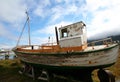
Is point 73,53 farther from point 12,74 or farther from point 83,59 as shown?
point 12,74

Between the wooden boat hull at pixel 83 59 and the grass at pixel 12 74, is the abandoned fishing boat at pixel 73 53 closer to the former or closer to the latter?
the wooden boat hull at pixel 83 59

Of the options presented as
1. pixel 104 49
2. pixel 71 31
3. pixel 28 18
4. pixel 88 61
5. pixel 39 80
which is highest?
pixel 28 18

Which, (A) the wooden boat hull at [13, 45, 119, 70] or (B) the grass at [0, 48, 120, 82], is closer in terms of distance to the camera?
(A) the wooden boat hull at [13, 45, 119, 70]

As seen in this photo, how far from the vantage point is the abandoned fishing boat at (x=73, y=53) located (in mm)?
14148

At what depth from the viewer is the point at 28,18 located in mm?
25000

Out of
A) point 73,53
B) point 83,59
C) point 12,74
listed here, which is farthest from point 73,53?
point 12,74

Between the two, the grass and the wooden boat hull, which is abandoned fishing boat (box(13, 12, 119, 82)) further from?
the grass

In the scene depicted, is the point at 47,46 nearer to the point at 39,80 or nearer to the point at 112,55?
the point at 39,80

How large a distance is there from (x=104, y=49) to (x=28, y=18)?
46.7 feet

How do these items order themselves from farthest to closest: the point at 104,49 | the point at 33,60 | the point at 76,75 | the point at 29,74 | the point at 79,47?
the point at 29,74 < the point at 33,60 < the point at 76,75 < the point at 79,47 < the point at 104,49

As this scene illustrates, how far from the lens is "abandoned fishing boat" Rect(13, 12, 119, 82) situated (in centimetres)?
1415

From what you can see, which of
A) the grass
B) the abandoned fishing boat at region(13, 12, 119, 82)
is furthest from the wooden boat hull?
the grass

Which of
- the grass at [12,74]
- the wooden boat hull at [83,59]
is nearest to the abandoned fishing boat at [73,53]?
the wooden boat hull at [83,59]

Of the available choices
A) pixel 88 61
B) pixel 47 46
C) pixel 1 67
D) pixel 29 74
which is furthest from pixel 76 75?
pixel 1 67
